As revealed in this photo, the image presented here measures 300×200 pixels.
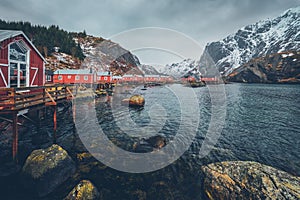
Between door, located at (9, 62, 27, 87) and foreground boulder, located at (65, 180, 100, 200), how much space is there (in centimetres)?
1331

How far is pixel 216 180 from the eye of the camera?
8062mm

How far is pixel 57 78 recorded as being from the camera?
6656cm

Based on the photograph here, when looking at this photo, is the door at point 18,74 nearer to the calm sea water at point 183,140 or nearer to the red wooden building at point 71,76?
the calm sea water at point 183,140

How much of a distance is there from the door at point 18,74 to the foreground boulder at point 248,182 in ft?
61.4

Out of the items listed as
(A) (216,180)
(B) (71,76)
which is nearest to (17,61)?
(A) (216,180)

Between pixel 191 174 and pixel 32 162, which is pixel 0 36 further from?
pixel 191 174

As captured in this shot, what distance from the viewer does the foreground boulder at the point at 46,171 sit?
8.52 metres

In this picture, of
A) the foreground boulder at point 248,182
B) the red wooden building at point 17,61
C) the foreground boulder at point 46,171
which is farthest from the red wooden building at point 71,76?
the foreground boulder at point 248,182

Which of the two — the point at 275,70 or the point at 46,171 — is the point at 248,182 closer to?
the point at 46,171

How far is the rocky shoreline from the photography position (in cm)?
677

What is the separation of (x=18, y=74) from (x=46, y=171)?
38.1 feet

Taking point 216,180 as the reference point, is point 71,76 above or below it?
above

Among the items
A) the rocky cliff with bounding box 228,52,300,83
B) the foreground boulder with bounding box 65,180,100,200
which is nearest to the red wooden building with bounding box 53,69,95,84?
the foreground boulder with bounding box 65,180,100,200

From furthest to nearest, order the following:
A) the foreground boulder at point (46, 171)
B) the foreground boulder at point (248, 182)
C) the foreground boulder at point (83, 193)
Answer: the foreground boulder at point (46, 171), the foreground boulder at point (83, 193), the foreground boulder at point (248, 182)
